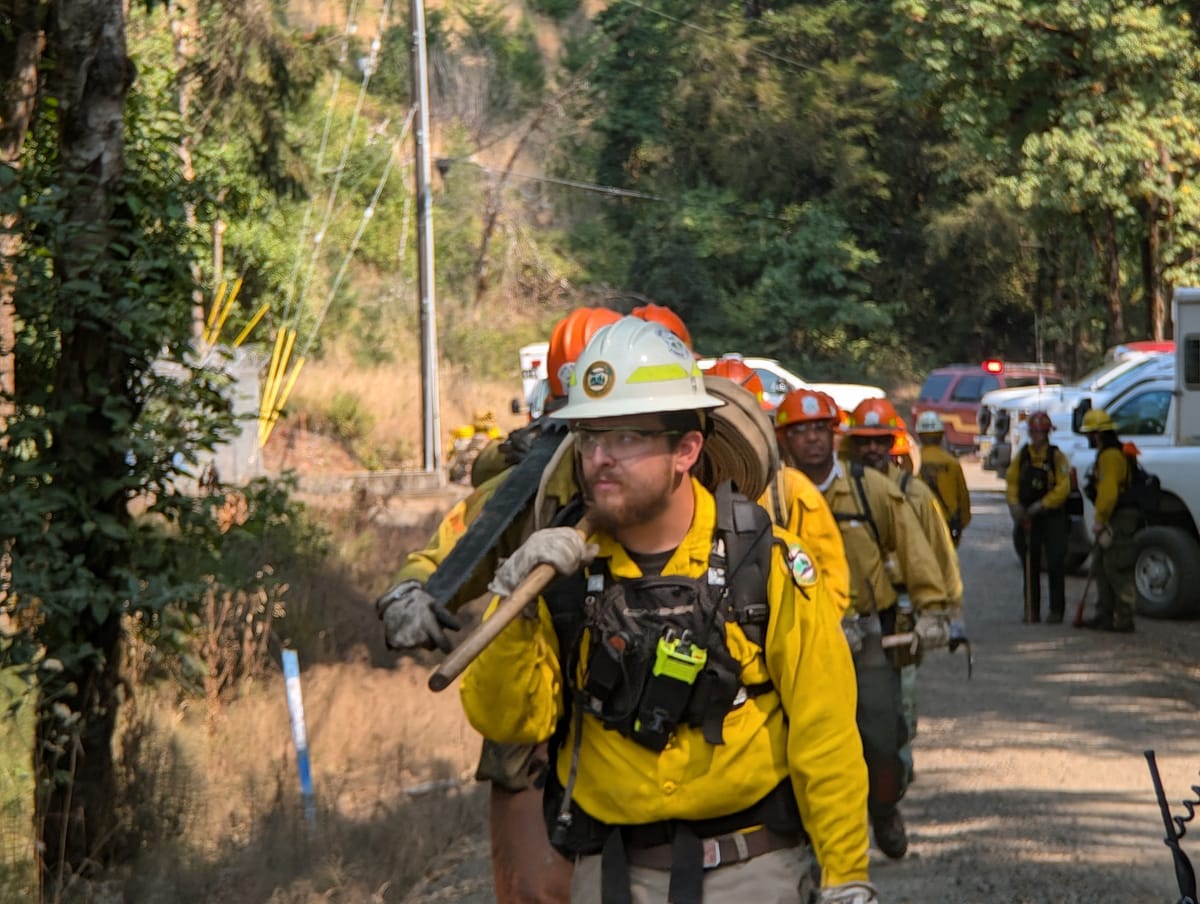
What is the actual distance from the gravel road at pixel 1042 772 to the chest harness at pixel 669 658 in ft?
12.7

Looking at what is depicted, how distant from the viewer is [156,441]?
7.62m

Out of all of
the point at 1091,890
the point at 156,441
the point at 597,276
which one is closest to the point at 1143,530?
the point at 1091,890

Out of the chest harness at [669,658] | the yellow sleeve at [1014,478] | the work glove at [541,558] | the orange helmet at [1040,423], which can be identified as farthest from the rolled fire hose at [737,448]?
the yellow sleeve at [1014,478]

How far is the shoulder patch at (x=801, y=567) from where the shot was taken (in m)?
3.68

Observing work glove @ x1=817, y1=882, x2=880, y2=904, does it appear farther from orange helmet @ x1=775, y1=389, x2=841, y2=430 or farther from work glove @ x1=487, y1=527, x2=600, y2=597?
orange helmet @ x1=775, y1=389, x2=841, y2=430

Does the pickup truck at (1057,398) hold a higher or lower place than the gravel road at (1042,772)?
higher

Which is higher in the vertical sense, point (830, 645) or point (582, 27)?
point (582, 27)

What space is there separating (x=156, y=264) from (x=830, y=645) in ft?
14.8

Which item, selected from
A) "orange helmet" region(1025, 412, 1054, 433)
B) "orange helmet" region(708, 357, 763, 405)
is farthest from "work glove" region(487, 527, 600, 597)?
"orange helmet" region(1025, 412, 1054, 433)

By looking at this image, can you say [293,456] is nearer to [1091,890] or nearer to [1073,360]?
[1073,360]

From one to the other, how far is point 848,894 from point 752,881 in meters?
0.26

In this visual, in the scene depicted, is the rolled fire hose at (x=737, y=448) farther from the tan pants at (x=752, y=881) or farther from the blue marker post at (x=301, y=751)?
the blue marker post at (x=301, y=751)

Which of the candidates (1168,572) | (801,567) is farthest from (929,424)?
(801,567)

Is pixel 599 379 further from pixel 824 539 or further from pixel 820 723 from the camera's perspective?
pixel 824 539
